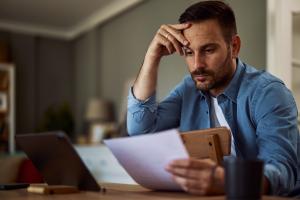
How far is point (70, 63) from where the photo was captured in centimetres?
592

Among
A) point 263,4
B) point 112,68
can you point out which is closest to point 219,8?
point 263,4

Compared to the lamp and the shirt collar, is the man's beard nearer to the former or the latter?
the shirt collar

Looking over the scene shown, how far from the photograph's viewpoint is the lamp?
4652 mm

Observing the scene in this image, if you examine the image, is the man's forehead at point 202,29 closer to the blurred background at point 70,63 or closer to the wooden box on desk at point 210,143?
the wooden box on desk at point 210,143

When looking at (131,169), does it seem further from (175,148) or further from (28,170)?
(28,170)

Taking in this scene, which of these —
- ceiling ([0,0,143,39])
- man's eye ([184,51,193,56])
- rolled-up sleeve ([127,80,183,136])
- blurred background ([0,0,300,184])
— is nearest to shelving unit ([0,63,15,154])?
blurred background ([0,0,300,184])

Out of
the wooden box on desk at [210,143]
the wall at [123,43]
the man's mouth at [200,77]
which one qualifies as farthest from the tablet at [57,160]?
the wall at [123,43]

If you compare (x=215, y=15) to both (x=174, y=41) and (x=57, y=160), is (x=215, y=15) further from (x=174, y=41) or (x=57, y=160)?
A: (x=57, y=160)

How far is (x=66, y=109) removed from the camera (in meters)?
5.34

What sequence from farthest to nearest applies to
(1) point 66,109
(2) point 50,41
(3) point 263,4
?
(2) point 50,41 < (1) point 66,109 < (3) point 263,4

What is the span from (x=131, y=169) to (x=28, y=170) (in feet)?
6.47

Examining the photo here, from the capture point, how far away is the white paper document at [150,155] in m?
0.84

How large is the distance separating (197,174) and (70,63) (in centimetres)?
523

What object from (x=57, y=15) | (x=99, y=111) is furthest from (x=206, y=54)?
(x=57, y=15)
